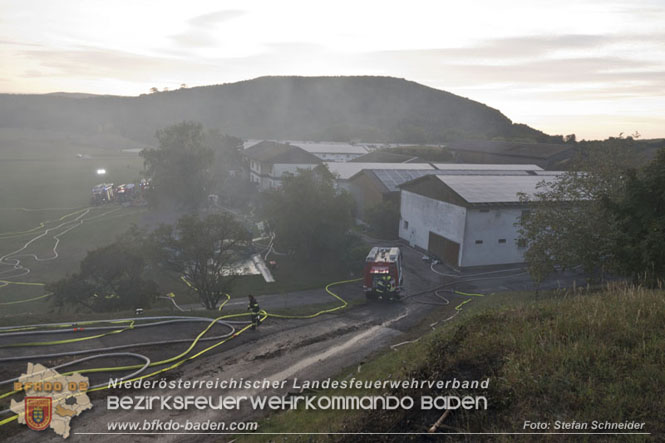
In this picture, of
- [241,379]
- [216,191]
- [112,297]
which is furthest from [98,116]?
[241,379]

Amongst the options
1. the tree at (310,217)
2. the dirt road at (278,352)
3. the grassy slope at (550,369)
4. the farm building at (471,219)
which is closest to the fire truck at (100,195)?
the tree at (310,217)

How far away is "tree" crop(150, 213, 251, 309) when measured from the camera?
23.2 metres

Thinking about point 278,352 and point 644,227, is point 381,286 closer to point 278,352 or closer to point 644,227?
point 278,352

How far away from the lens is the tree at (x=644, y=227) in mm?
11906

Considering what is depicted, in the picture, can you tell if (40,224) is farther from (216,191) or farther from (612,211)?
(612,211)

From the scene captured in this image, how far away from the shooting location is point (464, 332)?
9.23m

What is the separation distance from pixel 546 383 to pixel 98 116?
769ft

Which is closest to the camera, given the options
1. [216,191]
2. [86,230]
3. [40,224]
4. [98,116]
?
[86,230]

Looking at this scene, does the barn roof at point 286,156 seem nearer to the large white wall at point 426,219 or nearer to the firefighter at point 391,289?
the large white wall at point 426,219

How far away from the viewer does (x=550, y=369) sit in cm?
669

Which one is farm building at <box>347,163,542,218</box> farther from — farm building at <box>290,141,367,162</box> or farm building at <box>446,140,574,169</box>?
farm building at <box>290,141,367,162</box>

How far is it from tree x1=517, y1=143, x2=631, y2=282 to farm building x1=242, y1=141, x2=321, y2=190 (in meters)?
44.0

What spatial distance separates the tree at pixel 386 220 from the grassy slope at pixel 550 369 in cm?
3108

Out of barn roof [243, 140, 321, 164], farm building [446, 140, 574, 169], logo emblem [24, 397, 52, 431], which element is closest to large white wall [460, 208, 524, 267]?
logo emblem [24, 397, 52, 431]
